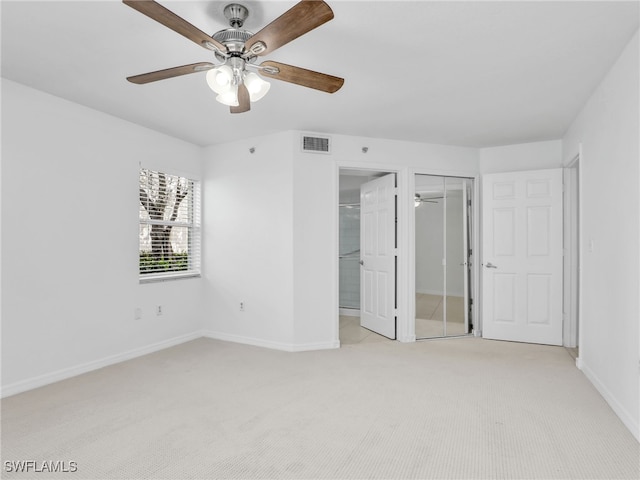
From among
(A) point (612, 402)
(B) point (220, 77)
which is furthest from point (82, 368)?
(A) point (612, 402)

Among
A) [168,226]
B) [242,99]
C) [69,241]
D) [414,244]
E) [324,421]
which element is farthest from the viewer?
[414,244]

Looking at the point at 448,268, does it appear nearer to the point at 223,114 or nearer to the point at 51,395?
the point at 223,114

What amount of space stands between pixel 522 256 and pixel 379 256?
166 cm

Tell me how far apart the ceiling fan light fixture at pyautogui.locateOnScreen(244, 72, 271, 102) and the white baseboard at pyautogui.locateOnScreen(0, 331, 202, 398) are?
283cm

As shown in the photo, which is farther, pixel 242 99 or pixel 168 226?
pixel 168 226

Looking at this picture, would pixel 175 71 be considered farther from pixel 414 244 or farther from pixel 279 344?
pixel 414 244

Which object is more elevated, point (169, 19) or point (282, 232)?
point (169, 19)

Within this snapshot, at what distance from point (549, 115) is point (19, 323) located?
4899 millimetres

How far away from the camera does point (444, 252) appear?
4.74 meters

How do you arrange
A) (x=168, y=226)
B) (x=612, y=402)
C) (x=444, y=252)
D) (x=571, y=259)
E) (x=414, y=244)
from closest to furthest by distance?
(x=612, y=402), (x=571, y=259), (x=168, y=226), (x=414, y=244), (x=444, y=252)

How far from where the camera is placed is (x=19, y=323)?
294 cm

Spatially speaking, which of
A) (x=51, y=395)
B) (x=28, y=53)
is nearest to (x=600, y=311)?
(x=51, y=395)

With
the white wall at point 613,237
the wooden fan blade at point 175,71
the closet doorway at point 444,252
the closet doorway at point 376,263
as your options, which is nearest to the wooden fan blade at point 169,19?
the wooden fan blade at point 175,71

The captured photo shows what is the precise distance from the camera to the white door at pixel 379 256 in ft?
15.0
